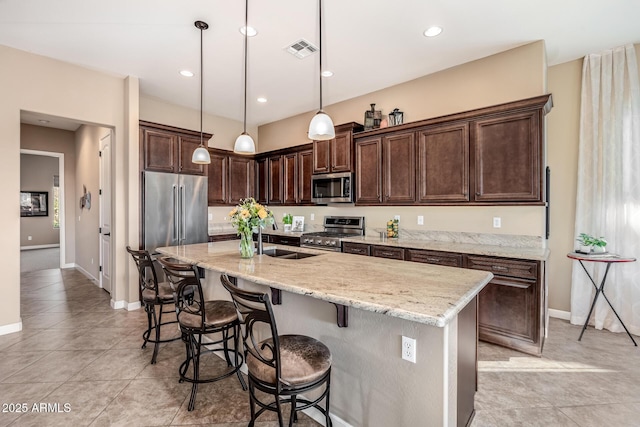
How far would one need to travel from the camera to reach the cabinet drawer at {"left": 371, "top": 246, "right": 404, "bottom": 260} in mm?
3641

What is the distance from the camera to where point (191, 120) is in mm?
5488

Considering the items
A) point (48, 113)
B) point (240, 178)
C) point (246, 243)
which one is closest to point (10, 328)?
point (48, 113)

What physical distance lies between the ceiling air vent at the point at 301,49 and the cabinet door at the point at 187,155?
2.29m

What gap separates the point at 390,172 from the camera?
4.11 metres

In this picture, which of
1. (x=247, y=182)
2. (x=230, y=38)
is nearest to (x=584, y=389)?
(x=230, y=38)

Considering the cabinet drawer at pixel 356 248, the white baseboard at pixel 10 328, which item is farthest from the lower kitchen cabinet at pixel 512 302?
the white baseboard at pixel 10 328

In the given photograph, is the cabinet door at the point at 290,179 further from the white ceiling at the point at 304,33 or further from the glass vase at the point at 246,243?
the glass vase at the point at 246,243

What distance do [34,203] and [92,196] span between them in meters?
5.74

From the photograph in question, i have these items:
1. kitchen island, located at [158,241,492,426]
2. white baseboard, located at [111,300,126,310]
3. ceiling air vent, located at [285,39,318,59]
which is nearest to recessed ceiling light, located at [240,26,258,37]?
ceiling air vent, located at [285,39,318,59]

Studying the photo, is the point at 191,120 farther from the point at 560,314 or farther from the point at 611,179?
the point at 560,314

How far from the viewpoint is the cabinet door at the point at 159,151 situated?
4262 mm

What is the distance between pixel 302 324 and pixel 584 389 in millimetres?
2289

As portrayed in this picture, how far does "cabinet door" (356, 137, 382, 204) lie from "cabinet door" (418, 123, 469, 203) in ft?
1.99

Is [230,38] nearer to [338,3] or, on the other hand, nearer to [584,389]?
[338,3]
